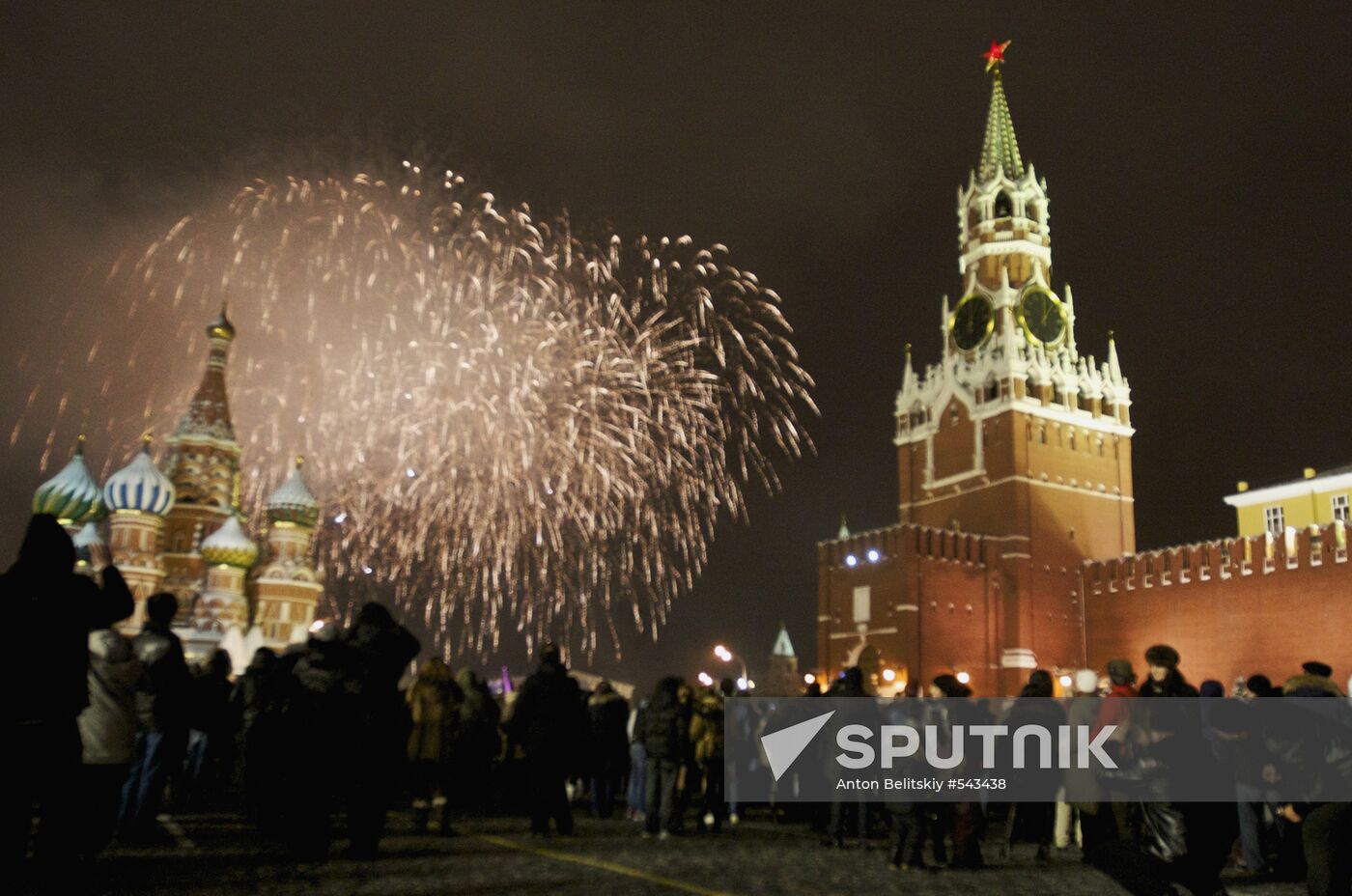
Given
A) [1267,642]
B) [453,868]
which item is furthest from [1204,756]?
[1267,642]

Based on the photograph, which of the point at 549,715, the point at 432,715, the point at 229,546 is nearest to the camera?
the point at 549,715

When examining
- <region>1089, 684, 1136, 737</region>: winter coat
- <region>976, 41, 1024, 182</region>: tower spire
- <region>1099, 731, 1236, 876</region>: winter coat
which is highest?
<region>976, 41, 1024, 182</region>: tower spire

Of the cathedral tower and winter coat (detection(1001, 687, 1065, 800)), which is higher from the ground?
the cathedral tower

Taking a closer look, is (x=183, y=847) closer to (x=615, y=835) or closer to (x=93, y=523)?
(x=615, y=835)

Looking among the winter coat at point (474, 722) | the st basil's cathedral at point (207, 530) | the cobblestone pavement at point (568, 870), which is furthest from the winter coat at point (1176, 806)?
the st basil's cathedral at point (207, 530)

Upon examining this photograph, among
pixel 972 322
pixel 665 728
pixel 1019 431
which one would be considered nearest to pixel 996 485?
pixel 1019 431

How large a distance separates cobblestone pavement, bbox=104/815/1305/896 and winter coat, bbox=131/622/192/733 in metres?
0.83

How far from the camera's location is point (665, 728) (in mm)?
9375

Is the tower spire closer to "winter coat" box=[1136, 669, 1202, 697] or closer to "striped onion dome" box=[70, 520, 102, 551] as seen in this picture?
"striped onion dome" box=[70, 520, 102, 551]

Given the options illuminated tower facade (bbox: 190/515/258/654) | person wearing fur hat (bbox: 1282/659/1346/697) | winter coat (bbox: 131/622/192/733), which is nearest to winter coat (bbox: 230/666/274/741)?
winter coat (bbox: 131/622/192/733)

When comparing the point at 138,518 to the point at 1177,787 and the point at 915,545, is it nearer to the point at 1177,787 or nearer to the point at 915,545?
the point at 915,545

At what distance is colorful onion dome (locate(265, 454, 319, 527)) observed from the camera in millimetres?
43594

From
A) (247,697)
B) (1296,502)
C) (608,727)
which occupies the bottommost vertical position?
(608,727)

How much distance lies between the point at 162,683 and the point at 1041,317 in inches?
1612
